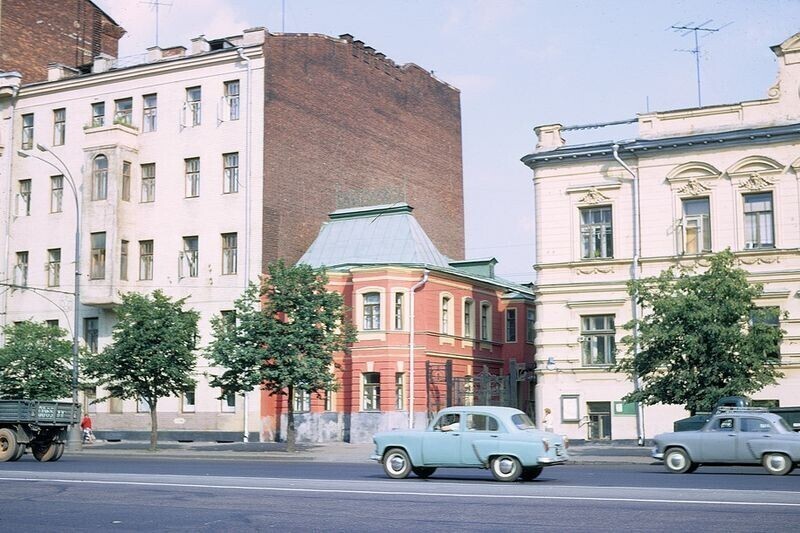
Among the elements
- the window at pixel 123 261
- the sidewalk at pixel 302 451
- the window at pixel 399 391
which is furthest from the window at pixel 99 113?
the window at pixel 399 391

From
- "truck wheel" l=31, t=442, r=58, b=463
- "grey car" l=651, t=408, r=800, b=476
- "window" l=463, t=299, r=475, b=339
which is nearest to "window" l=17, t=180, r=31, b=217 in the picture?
"window" l=463, t=299, r=475, b=339

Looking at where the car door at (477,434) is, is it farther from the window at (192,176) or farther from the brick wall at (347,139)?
the window at (192,176)

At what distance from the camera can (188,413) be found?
49.4m

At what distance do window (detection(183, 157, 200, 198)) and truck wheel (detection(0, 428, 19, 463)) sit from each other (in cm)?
2153

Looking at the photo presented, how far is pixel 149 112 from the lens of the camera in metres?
52.2

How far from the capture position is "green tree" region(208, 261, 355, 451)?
39.0 metres

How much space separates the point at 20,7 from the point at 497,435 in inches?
1712

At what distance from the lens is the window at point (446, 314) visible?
48531 millimetres

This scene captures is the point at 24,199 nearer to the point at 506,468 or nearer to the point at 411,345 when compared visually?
the point at 411,345

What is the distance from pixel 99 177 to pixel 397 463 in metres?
33.4

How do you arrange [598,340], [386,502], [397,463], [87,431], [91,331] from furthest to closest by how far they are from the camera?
[91,331], [87,431], [598,340], [397,463], [386,502]

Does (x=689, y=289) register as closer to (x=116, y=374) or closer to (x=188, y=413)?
(x=116, y=374)

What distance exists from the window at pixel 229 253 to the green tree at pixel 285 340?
9076 millimetres

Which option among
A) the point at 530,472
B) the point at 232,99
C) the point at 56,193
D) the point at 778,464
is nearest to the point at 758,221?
the point at 778,464
